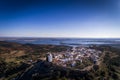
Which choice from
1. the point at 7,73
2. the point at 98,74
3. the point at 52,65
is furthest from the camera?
the point at 7,73

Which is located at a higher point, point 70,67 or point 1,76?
point 70,67

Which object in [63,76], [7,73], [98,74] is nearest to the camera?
[63,76]

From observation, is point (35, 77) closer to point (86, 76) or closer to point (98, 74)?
point (86, 76)

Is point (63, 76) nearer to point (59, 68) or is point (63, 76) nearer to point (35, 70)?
point (59, 68)

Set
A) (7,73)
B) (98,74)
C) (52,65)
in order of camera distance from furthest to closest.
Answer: (7,73), (52,65), (98,74)

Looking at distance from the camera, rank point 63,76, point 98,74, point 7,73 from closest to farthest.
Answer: point 63,76
point 98,74
point 7,73

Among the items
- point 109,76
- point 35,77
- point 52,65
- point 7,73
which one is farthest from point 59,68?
point 7,73

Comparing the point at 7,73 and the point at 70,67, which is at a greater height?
the point at 70,67

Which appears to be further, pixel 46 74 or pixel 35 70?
pixel 35 70

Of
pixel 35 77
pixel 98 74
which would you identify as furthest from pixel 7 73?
pixel 98 74
